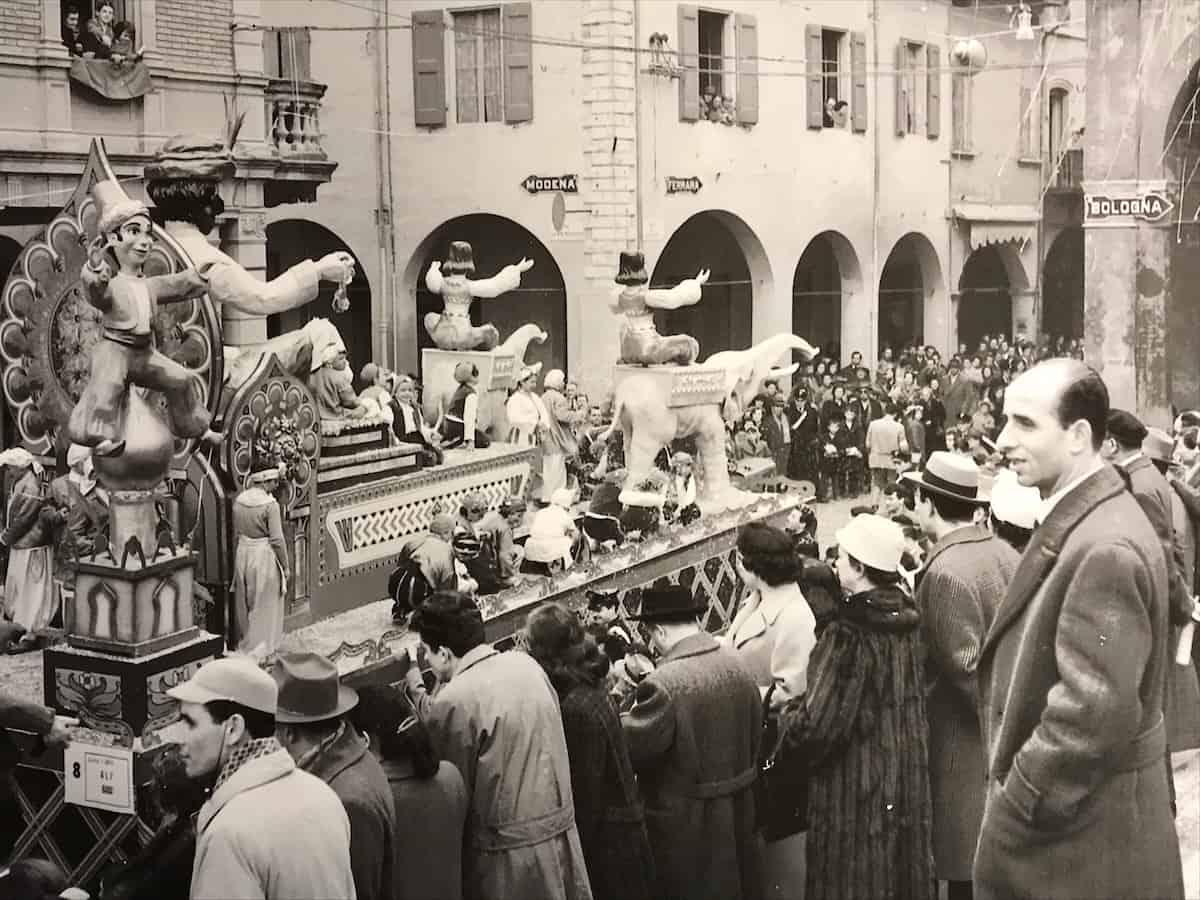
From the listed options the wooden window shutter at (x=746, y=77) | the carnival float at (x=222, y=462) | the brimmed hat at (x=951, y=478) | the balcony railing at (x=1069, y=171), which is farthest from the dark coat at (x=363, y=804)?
the balcony railing at (x=1069, y=171)

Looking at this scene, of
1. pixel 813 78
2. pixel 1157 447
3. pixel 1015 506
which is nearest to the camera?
pixel 1015 506

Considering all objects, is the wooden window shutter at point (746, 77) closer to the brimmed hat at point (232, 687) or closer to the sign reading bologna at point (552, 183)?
the sign reading bologna at point (552, 183)

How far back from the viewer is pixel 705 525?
31.3ft

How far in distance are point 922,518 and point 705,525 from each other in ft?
15.0

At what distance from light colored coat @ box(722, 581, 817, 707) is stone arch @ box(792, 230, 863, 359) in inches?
420

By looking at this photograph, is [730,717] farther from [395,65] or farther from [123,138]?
[395,65]

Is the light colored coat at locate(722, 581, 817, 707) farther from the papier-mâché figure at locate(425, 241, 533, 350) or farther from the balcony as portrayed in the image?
the balcony

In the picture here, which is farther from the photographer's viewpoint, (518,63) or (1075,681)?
(518,63)

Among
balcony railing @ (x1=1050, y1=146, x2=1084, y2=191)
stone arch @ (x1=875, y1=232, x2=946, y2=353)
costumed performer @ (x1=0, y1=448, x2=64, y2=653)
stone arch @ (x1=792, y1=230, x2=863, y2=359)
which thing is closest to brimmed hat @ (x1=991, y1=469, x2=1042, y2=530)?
costumed performer @ (x1=0, y1=448, x2=64, y2=653)

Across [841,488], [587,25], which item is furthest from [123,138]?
[841,488]

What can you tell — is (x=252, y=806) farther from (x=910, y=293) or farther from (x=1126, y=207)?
(x=910, y=293)

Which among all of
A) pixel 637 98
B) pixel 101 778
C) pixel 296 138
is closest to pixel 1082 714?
pixel 101 778

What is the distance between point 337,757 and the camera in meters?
3.41

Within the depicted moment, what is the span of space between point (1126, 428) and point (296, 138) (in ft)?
25.8
